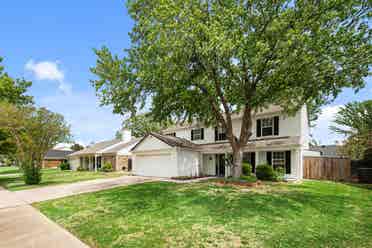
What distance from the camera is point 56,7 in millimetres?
11086

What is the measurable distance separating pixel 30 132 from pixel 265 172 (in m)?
17.6

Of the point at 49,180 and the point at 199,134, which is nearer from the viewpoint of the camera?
the point at 49,180

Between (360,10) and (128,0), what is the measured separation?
37.9ft

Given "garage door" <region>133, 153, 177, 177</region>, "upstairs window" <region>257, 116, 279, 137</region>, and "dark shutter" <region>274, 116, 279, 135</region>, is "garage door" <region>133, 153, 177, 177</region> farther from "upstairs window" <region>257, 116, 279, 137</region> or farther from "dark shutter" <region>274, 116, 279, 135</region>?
"dark shutter" <region>274, 116, 279, 135</region>

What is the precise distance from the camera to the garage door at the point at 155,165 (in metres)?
18.4

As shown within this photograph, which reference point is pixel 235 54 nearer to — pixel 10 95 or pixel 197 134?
pixel 197 134

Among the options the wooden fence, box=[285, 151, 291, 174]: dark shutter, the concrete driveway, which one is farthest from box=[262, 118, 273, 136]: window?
the concrete driveway

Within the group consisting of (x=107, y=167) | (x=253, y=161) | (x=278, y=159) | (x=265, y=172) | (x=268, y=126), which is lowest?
(x=107, y=167)

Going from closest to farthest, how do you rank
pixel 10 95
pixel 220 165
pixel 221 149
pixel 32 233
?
pixel 32 233, pixel 221 149, pixel 220 165, pixel 10 95

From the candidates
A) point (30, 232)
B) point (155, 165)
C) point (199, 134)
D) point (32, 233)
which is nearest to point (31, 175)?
point (155, 165)

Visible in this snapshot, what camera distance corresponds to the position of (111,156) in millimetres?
29406

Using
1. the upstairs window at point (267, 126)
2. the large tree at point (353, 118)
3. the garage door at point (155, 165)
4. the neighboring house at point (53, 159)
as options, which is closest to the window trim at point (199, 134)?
the garage door at point (155, 165)

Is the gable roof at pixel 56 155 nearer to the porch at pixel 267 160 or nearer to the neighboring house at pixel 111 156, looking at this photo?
the neighboring house at pixel 111 156

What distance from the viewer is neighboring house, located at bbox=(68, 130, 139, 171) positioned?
2861cm
